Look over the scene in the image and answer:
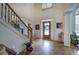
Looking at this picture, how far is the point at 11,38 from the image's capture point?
6.87 feet

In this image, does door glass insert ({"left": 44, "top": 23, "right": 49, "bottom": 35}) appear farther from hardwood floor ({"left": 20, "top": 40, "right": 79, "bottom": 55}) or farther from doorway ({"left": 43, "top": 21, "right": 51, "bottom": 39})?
hardwood floor ({"left": 20, "top": 40, "right": 79, "bottom": 55})

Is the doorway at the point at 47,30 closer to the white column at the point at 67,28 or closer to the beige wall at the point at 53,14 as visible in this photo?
the beige wall at the point at 53,14

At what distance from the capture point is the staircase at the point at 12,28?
2039 mm

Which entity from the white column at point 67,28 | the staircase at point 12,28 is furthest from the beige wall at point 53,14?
the staircase at point 12,28

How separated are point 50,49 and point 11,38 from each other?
63cm

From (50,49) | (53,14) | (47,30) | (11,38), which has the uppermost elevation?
(53,14)

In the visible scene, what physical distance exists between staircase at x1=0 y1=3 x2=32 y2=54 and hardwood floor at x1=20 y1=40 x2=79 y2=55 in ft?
0.48

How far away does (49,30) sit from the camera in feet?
7.28

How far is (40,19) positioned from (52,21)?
0.63 ft

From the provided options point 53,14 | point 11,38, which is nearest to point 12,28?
point 11,38

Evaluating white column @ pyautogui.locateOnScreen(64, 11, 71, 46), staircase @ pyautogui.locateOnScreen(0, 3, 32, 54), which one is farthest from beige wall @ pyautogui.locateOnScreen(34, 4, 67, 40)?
staircase @ pyautogui.locateOnScreen(0, 3, 32, 54)

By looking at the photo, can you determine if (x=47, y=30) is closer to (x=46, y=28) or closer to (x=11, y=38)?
(x=46, y=28)
